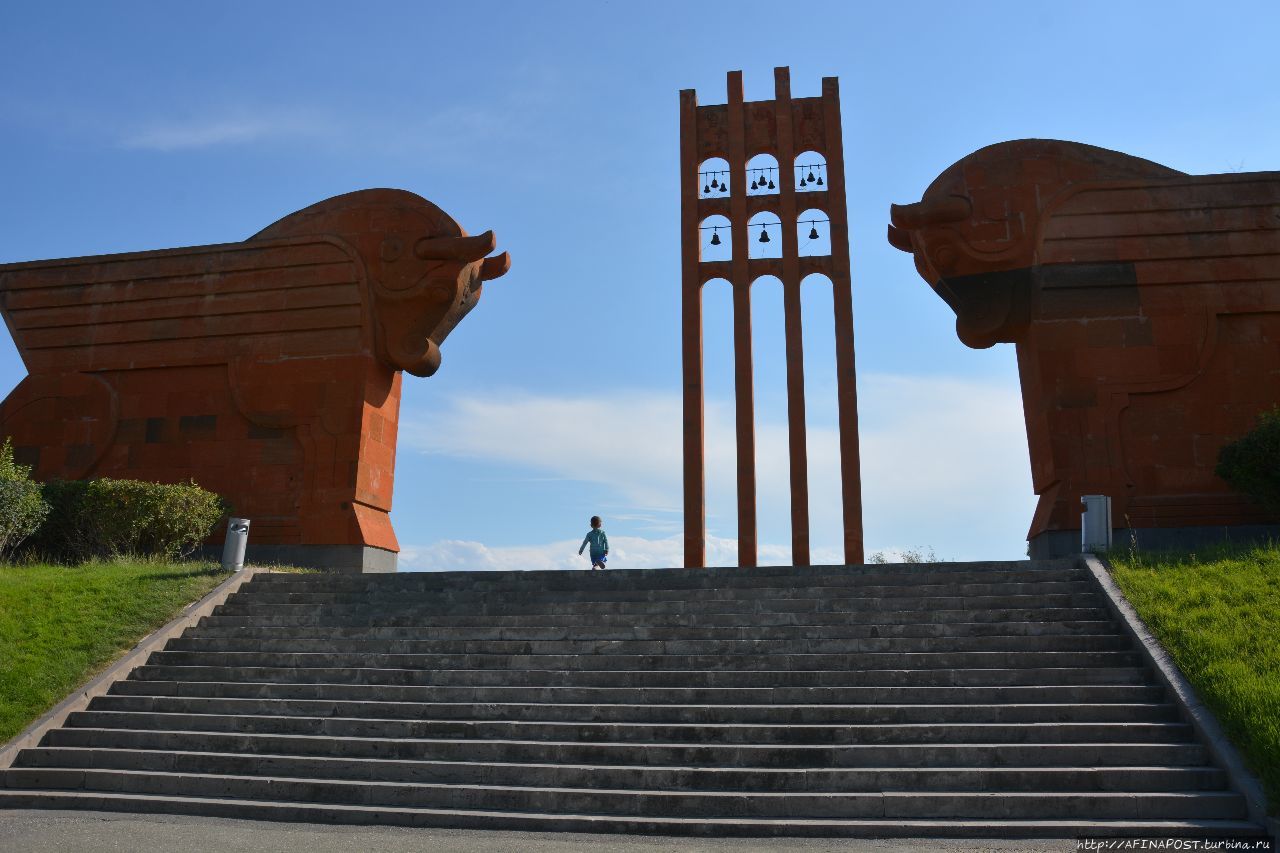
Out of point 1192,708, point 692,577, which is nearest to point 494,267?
point 692,577

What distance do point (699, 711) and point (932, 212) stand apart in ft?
31.8

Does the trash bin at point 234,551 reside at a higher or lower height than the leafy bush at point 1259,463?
lower

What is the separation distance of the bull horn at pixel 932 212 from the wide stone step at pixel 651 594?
6.44m

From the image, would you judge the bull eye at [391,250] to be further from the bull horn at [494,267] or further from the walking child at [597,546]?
the walking child at [597,546]

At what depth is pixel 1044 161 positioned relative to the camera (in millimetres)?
14914

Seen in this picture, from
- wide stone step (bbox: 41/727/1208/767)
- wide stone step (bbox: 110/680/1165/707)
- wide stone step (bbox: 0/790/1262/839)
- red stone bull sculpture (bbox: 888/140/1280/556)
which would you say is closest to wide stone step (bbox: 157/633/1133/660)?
wide stone step (bbox: 110/680/1165/707)

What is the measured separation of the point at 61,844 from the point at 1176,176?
621 inches

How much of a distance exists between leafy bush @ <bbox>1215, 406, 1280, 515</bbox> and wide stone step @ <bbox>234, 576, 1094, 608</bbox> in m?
3.58

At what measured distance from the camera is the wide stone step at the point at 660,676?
8086 millimetres

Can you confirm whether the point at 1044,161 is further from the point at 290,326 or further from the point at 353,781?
the point at 353,781

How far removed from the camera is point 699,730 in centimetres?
755

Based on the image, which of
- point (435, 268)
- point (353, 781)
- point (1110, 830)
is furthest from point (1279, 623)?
point (435, 268)

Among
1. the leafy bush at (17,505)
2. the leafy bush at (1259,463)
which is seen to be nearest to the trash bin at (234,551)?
the leafy bush at (17,505)

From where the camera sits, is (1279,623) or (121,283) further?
(121,283)
